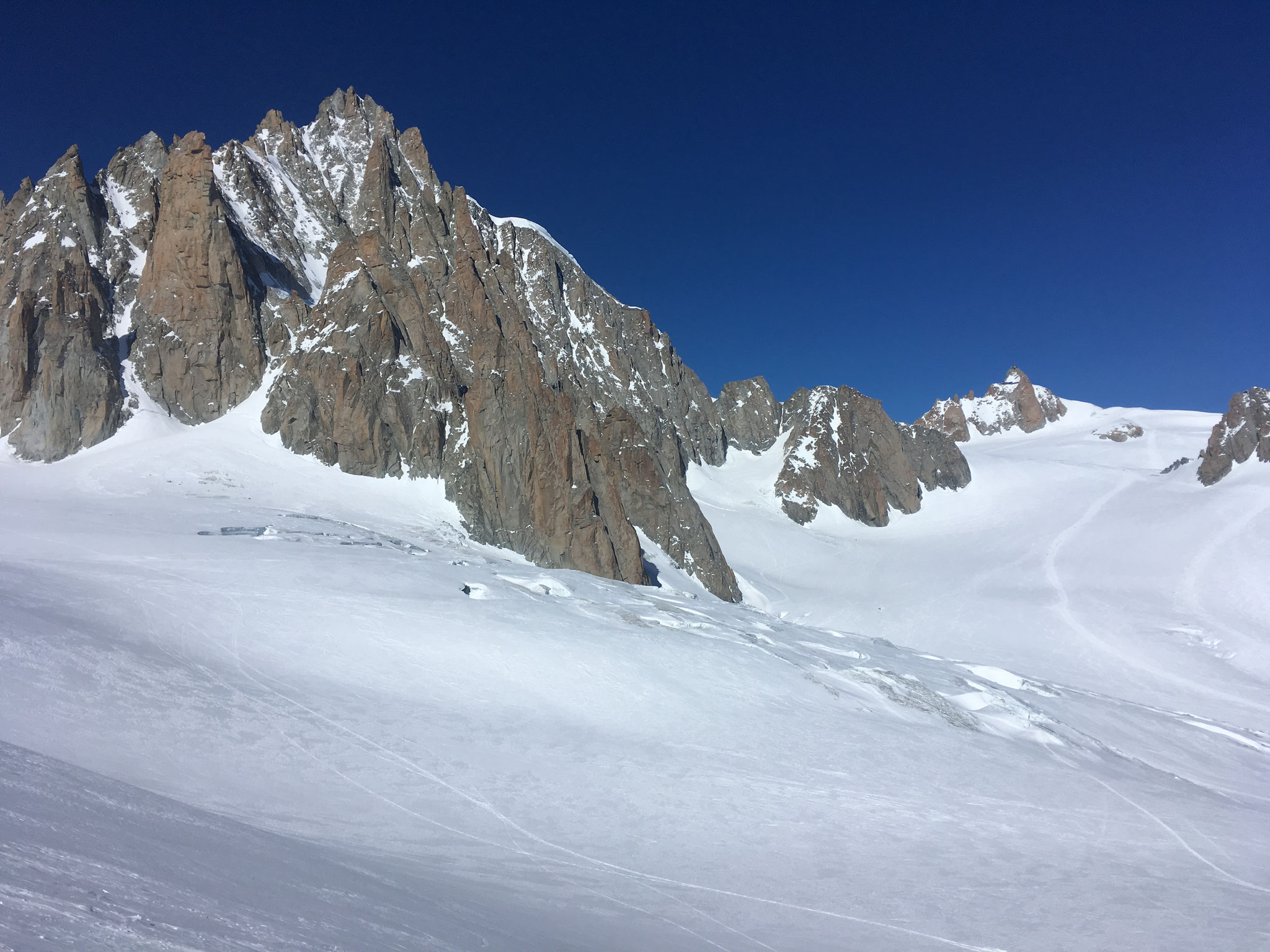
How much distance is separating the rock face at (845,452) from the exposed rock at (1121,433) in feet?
119

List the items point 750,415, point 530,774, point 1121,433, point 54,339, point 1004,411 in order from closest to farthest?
point 530,774
point 54,339
point 750,415
point 1121,433
point 1004,411

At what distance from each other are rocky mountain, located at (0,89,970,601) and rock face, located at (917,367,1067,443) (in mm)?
98155

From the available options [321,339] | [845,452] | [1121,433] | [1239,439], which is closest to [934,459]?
[845,452]

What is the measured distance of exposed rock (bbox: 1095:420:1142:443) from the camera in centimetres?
11481

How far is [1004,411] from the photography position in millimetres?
139375

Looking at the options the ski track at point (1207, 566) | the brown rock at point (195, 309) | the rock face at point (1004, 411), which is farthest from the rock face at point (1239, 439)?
the brown rock at point (195, 309)

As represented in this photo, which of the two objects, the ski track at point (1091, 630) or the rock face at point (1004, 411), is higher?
the rock face at point (1004, 411)

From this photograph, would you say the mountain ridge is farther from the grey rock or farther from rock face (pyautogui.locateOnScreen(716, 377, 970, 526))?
the grey rock

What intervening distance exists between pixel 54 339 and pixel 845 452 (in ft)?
255

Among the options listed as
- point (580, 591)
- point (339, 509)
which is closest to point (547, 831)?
point (580, 591)

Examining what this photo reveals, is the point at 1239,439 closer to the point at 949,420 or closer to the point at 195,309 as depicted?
the point at 949,420

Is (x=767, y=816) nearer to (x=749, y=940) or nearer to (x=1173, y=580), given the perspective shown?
(x=749, y=940)

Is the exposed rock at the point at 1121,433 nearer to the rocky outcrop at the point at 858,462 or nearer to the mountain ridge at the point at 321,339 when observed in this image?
the rocky outcrop at the point at 858,462

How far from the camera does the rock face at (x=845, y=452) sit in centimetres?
8469
